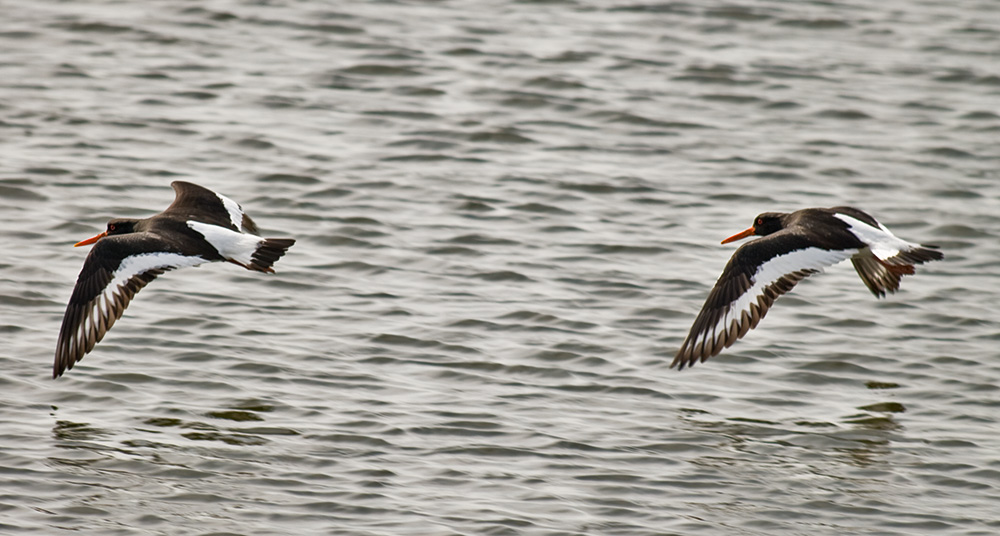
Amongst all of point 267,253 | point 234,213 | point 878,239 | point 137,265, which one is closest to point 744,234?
point 878,239

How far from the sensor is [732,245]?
12336 mm

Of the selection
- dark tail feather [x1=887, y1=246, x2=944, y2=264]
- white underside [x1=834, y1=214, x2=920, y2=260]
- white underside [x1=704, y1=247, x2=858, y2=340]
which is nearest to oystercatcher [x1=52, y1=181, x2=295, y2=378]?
white underside [x1=704, y1=247, x2=858, y2=340]

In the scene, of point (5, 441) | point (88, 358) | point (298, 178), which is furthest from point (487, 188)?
point (5, 441)

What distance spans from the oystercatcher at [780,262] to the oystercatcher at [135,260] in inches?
110

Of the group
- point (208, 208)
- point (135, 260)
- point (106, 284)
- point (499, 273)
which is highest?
point (208, 208)

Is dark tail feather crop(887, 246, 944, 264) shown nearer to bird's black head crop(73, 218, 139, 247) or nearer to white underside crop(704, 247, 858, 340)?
white underside crop(704, 247, 858, 340)

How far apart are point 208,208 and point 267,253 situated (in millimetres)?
1192

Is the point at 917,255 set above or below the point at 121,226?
above

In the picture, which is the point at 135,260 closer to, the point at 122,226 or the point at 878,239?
the point at 122,226

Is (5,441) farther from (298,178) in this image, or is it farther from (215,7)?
(215,7)

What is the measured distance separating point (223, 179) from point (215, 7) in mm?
5235

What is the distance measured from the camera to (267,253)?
9375 mm

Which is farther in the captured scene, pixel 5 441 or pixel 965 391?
pixel 965 391

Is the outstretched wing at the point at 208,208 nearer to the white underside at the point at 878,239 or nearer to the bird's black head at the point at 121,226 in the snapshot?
the bird's black head at the point at 121,226
